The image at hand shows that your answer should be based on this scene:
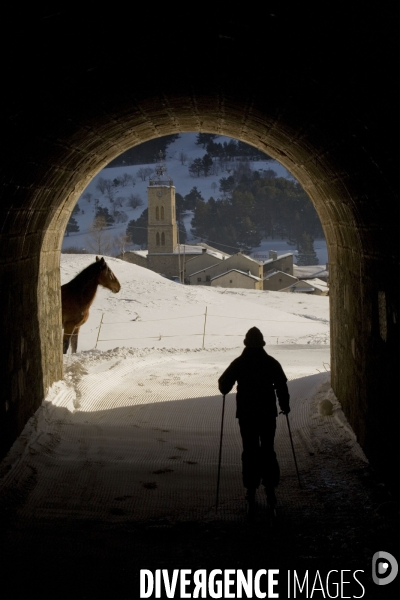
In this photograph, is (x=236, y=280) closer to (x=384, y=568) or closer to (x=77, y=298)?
(x=77, y=298)

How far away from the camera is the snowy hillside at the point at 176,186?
10270 centimetres

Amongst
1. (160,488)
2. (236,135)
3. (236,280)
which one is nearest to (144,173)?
(236,280)

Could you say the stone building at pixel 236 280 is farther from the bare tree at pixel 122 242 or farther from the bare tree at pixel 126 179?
the bare tree at pixel 126 179

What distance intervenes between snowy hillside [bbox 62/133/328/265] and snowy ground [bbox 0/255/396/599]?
84541mm

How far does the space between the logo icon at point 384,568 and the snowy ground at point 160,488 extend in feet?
0.19

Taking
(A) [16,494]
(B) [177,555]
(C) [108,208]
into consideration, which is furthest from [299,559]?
(C) [108,208]

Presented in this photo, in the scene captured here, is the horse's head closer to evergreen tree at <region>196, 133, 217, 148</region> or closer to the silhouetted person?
the silhouetted person

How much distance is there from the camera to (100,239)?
96875mm

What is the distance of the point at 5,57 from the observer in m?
4.33

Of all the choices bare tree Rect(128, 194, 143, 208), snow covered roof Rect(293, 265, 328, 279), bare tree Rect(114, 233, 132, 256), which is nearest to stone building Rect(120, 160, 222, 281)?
snow covered roof Rect(293, 265, 328, 279)

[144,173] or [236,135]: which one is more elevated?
[144,173]

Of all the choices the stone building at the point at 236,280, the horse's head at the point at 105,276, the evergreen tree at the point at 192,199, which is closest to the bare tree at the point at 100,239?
the evergreen tree at the point at 192,199

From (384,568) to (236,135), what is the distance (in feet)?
21.1

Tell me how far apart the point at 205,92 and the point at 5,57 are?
2.78 meters
